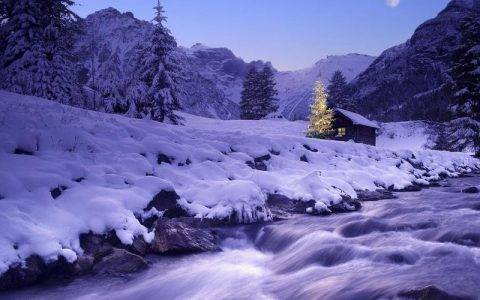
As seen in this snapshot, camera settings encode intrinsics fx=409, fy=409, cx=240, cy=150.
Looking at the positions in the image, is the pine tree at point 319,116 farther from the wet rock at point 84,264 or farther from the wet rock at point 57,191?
the wet rock at point 84,264

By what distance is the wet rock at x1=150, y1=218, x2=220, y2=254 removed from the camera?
28.3 ft

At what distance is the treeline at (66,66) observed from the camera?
80.8ft

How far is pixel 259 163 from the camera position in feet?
51.3

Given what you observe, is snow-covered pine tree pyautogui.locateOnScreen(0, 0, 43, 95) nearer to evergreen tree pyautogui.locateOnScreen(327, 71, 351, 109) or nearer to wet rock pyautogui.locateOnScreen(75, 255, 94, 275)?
wet rock pyautogui.locateOnScreen(75, 255, 94, 275)

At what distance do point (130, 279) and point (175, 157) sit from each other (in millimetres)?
6387

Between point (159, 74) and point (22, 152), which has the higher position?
A: point (159, 74)

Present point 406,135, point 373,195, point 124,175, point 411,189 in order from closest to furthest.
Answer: point 124,175
point 373,195
point 411,189
point 406,135

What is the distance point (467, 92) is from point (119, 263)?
1366 inches

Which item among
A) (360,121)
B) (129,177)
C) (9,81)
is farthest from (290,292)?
(360,121)

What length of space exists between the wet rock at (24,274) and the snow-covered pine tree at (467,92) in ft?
115

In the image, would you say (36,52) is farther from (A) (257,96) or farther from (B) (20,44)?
(A) (257,96)

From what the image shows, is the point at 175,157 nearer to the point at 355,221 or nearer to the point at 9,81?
the point at 355,221

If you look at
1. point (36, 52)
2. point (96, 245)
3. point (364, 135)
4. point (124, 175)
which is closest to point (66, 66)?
point (36, 52)

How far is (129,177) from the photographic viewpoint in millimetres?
10523
